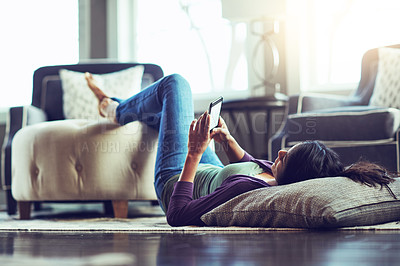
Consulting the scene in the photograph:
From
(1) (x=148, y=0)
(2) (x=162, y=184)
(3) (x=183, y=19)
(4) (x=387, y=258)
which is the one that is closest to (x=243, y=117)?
(3) (x=183, y=19)

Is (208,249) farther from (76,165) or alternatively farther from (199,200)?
(76,165)

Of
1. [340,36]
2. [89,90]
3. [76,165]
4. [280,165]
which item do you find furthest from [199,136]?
[340,36]

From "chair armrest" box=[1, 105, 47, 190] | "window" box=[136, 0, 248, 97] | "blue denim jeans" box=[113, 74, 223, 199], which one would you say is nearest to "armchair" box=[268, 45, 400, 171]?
"blue denim jeans" box=[113, 74, 223, 199]

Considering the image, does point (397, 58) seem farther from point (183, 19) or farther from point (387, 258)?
point (387, 258)

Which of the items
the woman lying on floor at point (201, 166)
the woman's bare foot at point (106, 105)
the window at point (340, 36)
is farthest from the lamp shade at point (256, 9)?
the woman lying on floor at point (201, 166)

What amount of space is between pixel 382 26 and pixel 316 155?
2.70m

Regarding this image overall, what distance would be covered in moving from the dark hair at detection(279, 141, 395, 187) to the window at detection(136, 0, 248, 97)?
268 centimetres

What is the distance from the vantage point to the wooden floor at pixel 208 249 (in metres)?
0.89

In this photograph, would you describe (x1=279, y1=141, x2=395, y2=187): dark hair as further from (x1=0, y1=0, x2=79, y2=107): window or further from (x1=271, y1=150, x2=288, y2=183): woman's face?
(x1=0, y1=0, x2=79, y2=107): window

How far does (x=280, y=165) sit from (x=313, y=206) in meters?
0.19

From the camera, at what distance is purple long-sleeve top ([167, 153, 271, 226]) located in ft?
4.87

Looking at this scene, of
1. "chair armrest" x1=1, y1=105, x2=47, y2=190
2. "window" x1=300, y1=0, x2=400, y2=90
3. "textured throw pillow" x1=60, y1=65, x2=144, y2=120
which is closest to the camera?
"chair armrest" x1=1, y1=105, x2=47, y2=190

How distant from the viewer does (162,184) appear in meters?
1.79

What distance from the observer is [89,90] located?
338cm
